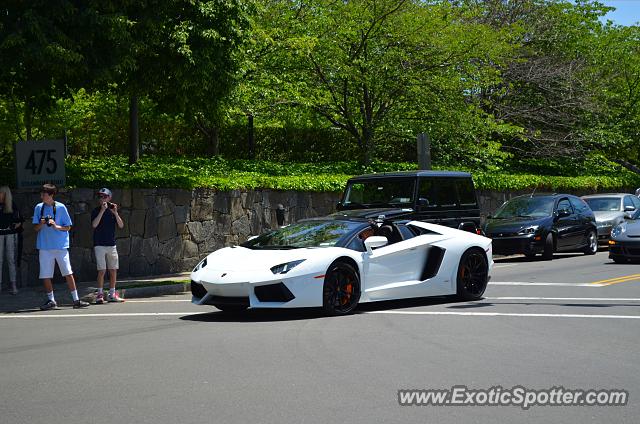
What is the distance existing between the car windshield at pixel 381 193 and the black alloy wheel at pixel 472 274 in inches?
155

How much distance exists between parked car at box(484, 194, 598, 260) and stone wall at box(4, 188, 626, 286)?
210 inches

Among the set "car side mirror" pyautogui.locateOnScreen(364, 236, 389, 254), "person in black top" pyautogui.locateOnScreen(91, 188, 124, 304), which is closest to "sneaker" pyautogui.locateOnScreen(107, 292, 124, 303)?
"person in black top" pyautogui.locateOnScreen(91, 188, 124, 304)

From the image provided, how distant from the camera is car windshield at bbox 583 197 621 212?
27328 mm

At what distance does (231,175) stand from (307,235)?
10173 millimetres

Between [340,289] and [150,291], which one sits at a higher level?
[340,289]

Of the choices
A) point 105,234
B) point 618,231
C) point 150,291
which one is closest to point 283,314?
point 105,234

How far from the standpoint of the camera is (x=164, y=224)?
18.9 metres

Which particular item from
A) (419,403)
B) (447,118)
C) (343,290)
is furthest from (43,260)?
(447,118)

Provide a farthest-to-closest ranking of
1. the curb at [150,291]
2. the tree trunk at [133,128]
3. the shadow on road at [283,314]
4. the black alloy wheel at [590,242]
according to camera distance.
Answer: the black alloy wheel at [590,242] < the tree trunk at [133,128] < the curb at [150,291] < the shadow on road at [283,314]

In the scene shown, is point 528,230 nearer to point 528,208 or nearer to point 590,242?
point 528,208

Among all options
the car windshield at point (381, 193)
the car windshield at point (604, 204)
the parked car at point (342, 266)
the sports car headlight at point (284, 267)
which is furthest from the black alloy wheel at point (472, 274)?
the car windshield at point (604, 204)

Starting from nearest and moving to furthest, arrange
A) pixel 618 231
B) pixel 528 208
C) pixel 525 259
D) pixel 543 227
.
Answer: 1. pixel 618 231
2. pixel 543 227
3. pixel 525 259
4. pixel 528 208

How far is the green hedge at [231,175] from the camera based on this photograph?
18453 mm

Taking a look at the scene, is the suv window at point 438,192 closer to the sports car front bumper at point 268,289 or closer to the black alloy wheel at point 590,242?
the sports car front bumper at point 268,289
